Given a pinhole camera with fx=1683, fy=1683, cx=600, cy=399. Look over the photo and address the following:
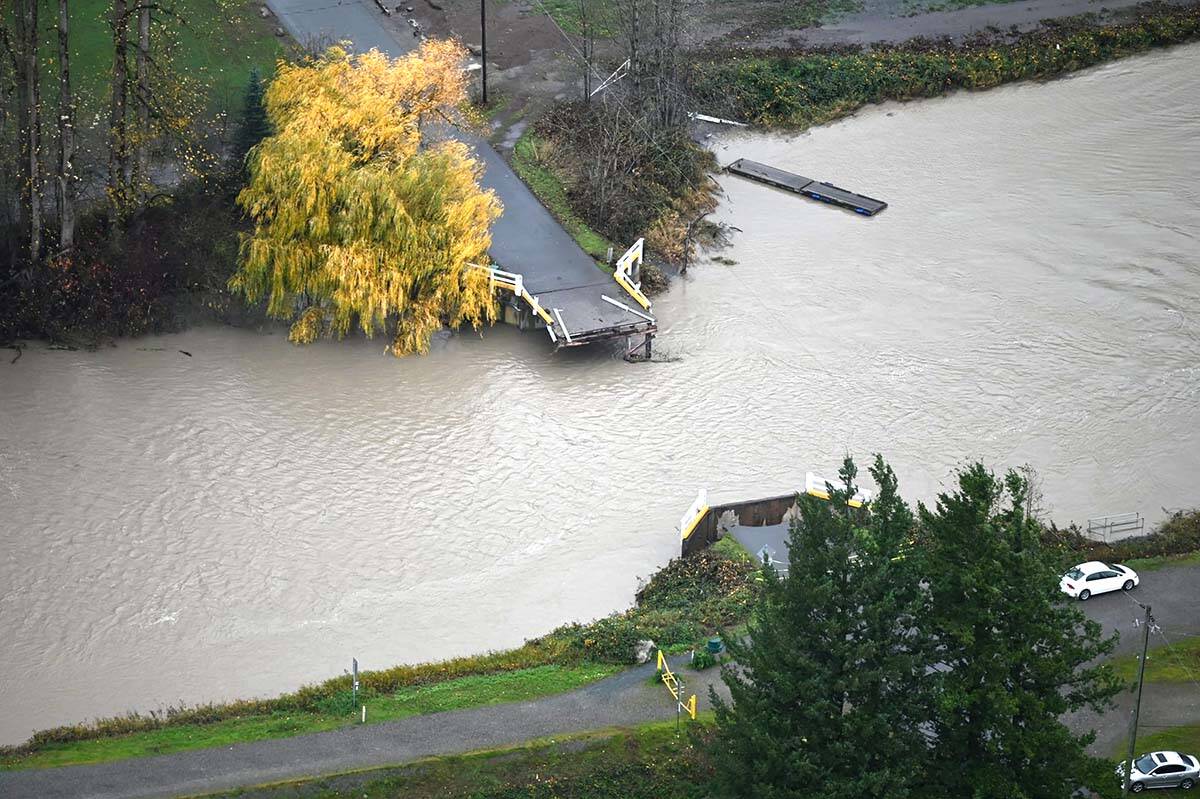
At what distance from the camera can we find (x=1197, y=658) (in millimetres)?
35750

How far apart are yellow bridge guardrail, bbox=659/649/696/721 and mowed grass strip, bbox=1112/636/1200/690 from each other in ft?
29.9

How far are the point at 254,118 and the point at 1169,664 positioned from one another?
97.0 feet

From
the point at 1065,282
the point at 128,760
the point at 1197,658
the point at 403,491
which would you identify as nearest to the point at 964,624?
the point at 1197,658

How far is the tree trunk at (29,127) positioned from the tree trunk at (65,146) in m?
0.68

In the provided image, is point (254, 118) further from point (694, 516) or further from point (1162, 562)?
point (1162, 562)

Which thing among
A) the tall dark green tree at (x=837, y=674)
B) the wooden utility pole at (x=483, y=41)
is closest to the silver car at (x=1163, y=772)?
the tall dark green tree at (x=837, y=674)

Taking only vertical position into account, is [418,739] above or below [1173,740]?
above

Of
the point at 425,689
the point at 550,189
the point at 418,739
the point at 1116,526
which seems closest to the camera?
the point at 418,739

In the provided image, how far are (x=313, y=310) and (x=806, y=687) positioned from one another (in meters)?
23.9

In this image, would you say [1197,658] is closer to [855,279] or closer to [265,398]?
[855,279]

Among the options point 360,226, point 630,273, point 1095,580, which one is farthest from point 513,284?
point 1095,580

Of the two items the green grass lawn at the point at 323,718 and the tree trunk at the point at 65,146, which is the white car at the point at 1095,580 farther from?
the tree trunk at the point at 65,146

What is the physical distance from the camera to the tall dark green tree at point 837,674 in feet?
91.5

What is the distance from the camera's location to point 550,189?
54.7 metres
